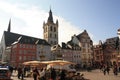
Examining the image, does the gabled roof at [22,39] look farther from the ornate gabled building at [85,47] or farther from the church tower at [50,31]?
Answer: the church tower at [50,31]

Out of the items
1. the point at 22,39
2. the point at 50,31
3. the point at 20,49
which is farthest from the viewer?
the point at 50,31

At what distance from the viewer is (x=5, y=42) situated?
261 feet

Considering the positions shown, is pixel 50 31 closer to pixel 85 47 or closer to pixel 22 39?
pixel 85 47

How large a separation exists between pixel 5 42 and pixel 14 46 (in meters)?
9.88

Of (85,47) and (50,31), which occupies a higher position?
(50,31)

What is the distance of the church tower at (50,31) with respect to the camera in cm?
10344

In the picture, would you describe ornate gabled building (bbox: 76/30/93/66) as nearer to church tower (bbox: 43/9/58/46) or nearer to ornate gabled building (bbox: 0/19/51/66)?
ornate gabled building (bbox: 0/19/51/66)

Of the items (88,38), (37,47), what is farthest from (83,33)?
(37,47)

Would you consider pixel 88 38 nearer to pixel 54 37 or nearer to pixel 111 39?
pixel 111 39

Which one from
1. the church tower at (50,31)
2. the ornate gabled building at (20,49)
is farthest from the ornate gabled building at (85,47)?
the church tower at (50,31)

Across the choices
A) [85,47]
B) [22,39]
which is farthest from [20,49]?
[85,47]

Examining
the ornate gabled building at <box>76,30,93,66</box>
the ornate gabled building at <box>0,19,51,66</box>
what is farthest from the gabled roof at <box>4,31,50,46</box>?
the ornate gabled building at <box>76,30,93,66</box>

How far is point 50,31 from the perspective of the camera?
10481cm

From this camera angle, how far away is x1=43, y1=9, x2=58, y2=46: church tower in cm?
10344
